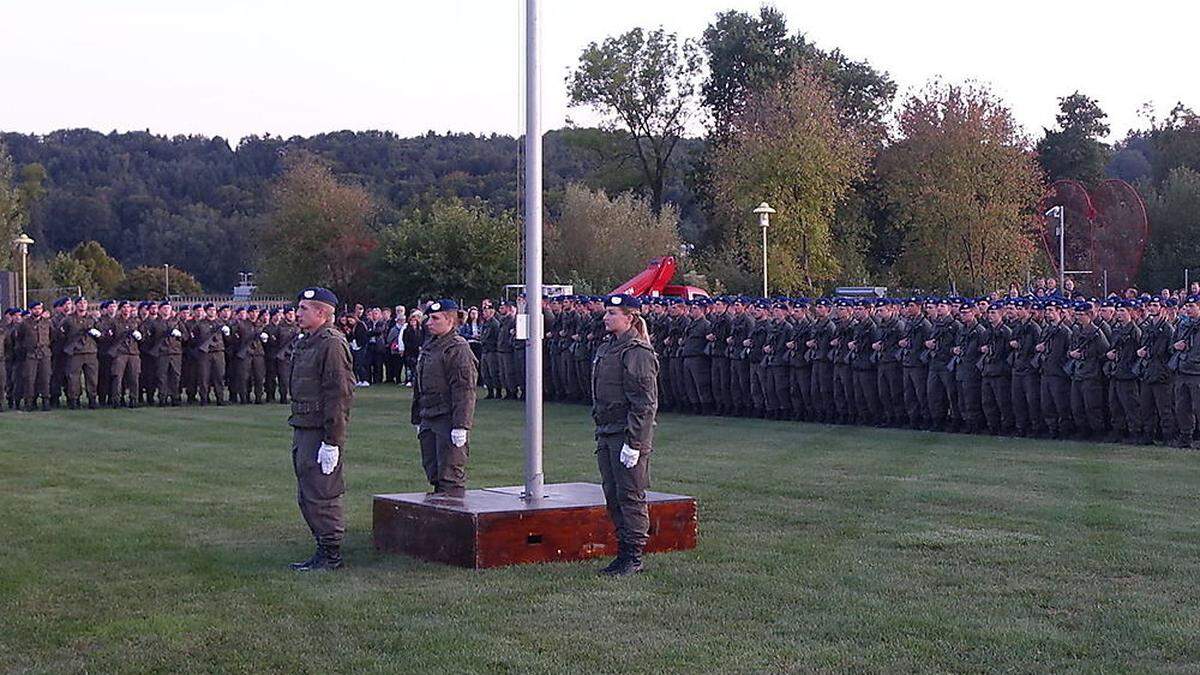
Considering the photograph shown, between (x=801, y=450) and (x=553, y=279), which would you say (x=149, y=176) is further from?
(x=801, y=450)

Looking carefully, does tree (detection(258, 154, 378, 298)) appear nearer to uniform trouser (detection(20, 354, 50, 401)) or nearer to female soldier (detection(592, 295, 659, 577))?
uniform trouser (detection(20, 354, 50, 401))

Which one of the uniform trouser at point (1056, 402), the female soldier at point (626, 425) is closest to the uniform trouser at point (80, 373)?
the uniform trouser at point (1056, 402)

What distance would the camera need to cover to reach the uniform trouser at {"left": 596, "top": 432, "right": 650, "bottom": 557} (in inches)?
420

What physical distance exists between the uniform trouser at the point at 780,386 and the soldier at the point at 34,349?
1284 centimetres

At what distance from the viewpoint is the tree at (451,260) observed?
50.7m

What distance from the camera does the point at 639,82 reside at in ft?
219

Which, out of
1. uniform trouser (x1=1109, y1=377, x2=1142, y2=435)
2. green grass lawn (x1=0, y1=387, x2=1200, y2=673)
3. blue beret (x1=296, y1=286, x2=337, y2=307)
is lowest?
green grass lawn (x1=0, y1=387, x2=1200, y2=673)

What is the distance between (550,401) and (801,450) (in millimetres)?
11275

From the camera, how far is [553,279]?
53.8 metres

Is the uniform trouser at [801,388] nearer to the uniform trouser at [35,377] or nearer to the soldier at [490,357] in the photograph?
the soldier at [490,357]

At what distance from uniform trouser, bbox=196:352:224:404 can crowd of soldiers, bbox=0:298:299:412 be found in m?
0.02

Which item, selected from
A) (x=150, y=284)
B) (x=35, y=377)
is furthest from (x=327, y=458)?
(x=150, y=284)

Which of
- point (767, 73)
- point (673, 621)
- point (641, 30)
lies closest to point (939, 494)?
point (673, 621)

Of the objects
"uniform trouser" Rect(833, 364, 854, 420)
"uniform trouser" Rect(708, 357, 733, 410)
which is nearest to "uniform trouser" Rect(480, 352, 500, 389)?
"uniform trouser" Rect(708, 357, 733, 410)
